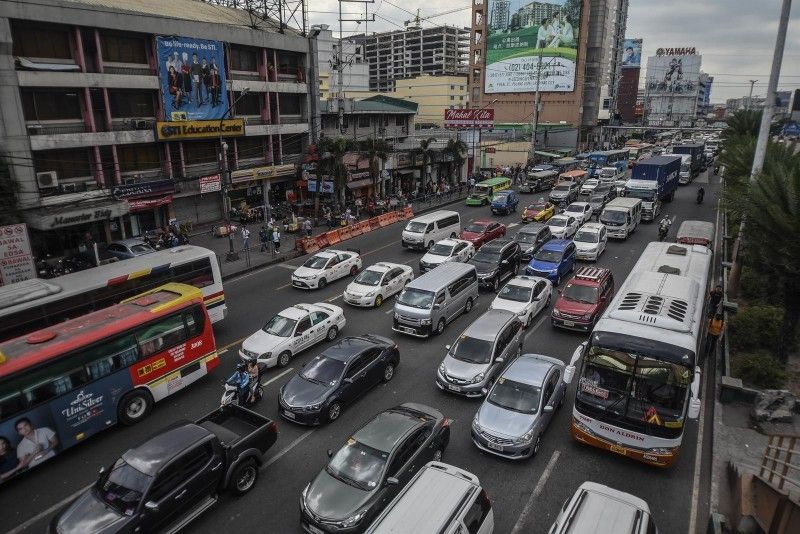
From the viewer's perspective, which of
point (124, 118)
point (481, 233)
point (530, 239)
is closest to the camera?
point (530, 239)

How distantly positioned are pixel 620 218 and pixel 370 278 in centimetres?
1884

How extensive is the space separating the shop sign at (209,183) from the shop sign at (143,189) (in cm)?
175

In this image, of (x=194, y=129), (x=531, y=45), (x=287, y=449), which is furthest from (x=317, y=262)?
(x=531, y=45)

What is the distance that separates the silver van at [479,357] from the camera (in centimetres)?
1415

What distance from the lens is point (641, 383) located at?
425 inches

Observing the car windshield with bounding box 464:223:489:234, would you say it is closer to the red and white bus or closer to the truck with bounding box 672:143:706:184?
the red and white bus

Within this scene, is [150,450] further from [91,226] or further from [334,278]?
[91,226]

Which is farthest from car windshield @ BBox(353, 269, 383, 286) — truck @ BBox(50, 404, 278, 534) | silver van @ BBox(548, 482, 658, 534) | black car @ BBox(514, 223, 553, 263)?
silver van @ BBox(548, 482, 658, 534)

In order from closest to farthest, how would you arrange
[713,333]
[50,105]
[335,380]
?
[335,380] → [713,333] → [50,105]

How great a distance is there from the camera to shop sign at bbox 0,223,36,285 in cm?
1941

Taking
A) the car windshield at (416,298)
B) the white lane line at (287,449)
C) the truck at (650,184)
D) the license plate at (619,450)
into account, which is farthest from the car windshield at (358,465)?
the truck at (650,184)

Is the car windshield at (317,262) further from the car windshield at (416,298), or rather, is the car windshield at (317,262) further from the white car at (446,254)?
the car windshield at (416,298)

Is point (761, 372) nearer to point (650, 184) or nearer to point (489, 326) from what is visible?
point (489, 326)

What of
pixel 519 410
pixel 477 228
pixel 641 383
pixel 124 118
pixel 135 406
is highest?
pixel 124 118
